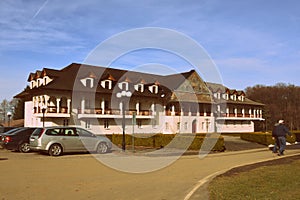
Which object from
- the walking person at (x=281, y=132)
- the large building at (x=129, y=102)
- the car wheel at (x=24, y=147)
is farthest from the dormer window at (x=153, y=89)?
the walking person at (x=281, y=132)

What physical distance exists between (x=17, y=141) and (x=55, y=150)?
404 centimetres

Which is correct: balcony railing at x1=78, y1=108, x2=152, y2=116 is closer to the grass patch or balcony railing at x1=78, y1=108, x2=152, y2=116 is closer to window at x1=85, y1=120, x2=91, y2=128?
window at x1=85, y1=120, x2=91, y2=128

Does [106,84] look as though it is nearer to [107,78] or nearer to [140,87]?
[107,78]

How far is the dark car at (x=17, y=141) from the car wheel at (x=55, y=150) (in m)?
3.67

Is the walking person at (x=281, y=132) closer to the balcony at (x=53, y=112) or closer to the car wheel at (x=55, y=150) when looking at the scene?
the car wheel at (x=55, y=150)

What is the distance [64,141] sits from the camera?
1797 centimetres

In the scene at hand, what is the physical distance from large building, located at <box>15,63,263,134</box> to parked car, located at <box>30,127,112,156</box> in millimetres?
13333

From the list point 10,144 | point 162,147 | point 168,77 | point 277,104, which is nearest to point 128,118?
point 168,77

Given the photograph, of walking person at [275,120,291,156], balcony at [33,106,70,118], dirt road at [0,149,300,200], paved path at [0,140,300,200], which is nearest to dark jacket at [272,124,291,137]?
walking person at [275,120,291,156]

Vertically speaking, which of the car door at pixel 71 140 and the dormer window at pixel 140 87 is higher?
the dormer window at pixel 140 87

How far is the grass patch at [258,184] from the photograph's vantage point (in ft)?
25.1

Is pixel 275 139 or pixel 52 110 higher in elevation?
pixel 52 110

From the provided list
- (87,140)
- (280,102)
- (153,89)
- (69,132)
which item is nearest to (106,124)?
(153,89)

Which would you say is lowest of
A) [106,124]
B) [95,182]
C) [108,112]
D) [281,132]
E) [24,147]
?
[95,182]
